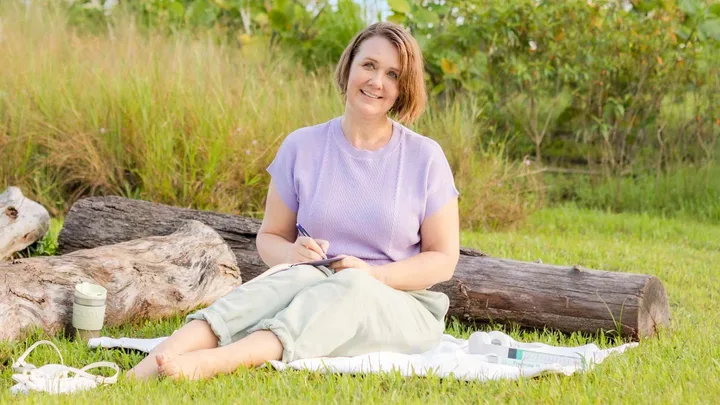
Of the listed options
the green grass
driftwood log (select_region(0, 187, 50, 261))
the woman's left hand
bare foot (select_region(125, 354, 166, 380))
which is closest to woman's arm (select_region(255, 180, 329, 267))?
the woman's left hand

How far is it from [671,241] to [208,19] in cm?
688

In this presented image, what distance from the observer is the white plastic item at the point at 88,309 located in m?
4.30

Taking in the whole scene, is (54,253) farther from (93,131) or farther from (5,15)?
(5,15)

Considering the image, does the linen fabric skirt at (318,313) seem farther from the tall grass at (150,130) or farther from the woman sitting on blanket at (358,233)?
the tall grass at (150,130)

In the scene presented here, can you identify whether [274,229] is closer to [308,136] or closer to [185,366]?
[308,136]

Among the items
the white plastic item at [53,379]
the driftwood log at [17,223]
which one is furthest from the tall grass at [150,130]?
the white plastic item at [53,379]

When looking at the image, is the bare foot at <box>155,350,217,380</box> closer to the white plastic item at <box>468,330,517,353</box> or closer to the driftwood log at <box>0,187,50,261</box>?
the white plastic item at <box>468,330,517,353</box>

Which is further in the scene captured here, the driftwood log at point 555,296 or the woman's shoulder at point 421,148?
the driftwood log at point 555,296

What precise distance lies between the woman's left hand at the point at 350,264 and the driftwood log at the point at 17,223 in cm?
288

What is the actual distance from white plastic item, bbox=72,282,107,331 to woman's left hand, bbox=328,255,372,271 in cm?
120

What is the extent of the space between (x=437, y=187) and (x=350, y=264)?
53 cm

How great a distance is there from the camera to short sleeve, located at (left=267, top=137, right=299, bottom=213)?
4129mm

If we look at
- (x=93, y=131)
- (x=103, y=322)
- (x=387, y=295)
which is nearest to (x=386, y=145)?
(x=387, y=295)

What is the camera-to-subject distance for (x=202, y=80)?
320 inches
